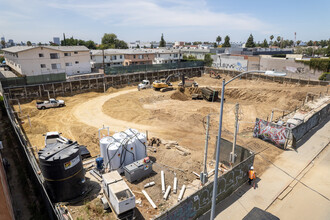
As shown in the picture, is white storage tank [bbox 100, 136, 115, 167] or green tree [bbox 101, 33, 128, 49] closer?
white storage tank [bbox 100, 136, 115, 167]

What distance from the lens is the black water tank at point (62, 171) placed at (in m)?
11.7

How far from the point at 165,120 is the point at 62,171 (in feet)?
60.2

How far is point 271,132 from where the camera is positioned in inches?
823

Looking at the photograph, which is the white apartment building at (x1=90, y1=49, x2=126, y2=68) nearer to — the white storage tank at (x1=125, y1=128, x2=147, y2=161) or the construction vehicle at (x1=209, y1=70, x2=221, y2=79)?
the construction vehicle at (x1=209, y1=70, x2=221, y2=79)

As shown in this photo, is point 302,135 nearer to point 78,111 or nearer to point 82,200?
point 82,200

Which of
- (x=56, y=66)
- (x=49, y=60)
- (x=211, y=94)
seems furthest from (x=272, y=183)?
(x=49, y=60)

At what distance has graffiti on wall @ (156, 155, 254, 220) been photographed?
1017cm

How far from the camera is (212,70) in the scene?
60.3 m

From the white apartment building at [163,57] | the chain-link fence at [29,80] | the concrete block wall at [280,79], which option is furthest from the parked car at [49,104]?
the white apartment building at [163,57]

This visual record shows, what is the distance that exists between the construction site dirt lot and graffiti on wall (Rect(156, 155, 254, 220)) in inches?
84.0

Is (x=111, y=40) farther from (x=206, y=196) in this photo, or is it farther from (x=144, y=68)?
(x=206, y=196)

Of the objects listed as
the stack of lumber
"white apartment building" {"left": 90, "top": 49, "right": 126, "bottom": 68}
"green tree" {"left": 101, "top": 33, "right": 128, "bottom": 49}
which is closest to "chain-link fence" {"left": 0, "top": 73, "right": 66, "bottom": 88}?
"white apartment building" {"left": 90, "top": 49, "right": 126, "bottom": 68}

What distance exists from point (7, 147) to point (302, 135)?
32773 millimetres

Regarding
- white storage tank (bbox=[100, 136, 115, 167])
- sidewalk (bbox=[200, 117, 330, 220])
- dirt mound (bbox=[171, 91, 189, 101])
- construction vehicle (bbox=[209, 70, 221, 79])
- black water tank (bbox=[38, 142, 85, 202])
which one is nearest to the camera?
black water tank (bbox=[38, 142, 85, 202])
